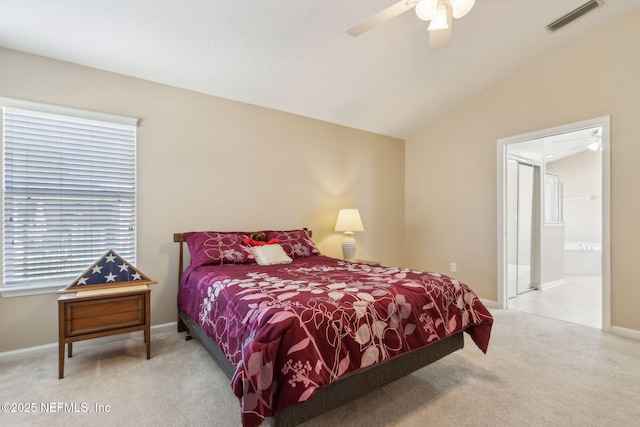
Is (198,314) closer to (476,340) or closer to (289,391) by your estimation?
(289,391)

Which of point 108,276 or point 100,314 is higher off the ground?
point 108,276

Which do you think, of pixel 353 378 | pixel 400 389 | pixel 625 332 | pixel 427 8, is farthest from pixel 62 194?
pixel 625 332

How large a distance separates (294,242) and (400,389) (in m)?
1.85

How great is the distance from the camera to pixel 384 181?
4.86m

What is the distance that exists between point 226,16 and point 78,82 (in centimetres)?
147

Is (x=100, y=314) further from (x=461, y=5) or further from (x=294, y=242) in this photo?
(x=461, y=5)

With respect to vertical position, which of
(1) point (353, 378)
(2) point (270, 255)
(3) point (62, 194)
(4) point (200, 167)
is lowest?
(1) point (353, 378)

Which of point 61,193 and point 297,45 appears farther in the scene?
point 297,45

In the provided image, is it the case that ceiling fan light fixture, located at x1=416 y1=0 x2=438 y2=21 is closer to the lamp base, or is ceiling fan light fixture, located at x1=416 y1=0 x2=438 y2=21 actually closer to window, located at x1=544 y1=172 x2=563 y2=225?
the lamp base

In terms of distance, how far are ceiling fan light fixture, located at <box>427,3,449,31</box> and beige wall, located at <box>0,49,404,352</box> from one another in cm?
217

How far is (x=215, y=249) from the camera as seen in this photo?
287 cm

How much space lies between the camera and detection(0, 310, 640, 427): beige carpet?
66.8 inches

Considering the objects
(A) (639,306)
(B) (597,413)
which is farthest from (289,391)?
(A) (639,306)

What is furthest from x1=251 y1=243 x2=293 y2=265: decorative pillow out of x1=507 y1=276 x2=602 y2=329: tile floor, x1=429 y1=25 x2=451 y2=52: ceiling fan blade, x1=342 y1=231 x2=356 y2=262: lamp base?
x1=507 y1=276 x2=602 y2=329: tile floor
